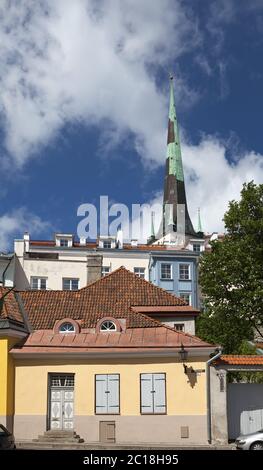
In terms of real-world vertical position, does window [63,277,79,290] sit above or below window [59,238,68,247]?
below

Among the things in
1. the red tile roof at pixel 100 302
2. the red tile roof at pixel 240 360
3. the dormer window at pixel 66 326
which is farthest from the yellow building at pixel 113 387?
the red tile roof at pixel 100 302

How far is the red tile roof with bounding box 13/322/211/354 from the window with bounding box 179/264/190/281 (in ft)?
114

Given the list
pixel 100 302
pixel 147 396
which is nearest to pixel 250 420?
pixel 147 396

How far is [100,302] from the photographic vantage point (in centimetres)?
2753

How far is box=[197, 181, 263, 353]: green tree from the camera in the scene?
1276 inches

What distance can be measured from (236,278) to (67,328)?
1151 cm

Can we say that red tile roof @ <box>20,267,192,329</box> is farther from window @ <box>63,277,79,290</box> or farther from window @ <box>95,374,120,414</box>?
window @ <box>63,277,79,290</box>

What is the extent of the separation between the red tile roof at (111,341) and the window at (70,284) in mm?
31784

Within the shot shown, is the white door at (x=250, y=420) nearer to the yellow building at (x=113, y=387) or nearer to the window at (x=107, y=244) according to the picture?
the yellow building at (x=113, y=387)

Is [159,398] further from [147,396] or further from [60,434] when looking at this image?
[60,434]

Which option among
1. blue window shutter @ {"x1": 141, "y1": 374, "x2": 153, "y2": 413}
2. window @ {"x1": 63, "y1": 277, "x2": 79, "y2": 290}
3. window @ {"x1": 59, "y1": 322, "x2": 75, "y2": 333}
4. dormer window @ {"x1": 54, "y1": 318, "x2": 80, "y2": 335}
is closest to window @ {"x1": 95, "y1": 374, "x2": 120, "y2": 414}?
blue window shutter @ {"x1": 141, "y1": 374, "x2": 153, "y2": 413}

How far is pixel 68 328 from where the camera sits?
25.3 metres

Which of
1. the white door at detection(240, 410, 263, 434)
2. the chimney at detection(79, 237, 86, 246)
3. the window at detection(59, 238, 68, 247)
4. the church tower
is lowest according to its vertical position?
the white door at detection(240, 410, 263, 434)

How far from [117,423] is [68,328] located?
443 centimetres
